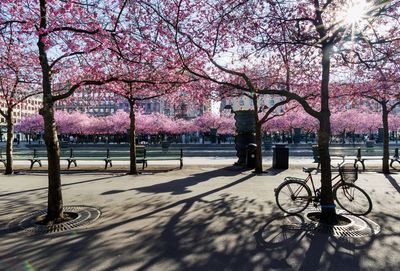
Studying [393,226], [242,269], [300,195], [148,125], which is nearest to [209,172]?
[300,195]

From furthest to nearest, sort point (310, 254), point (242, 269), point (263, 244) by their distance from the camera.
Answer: point (263, 244) < point (310, 254) < point (242, 269)

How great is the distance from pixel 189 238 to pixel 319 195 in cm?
295

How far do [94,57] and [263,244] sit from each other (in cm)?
593

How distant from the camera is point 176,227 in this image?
17.9 ft

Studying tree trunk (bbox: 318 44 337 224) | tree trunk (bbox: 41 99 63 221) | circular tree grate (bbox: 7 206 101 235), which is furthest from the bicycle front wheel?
tree trunk (bbox: 41 99 63 221)

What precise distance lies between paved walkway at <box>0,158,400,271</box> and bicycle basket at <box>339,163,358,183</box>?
82 centimetres

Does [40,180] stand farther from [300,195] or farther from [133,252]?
[300,195]

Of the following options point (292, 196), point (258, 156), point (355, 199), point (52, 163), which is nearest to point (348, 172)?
point (355, 199)

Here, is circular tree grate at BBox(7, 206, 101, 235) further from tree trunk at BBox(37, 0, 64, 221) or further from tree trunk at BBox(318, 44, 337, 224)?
tree trunk at BBox(318, 44, 337, 224)

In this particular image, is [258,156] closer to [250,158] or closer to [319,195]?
[250,158]

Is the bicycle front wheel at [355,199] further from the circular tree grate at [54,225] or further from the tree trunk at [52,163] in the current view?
the tree trunk at [52,163]

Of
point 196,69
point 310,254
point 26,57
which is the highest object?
point 26,57

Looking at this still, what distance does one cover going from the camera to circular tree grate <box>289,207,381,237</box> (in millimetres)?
5080

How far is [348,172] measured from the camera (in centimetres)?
621
